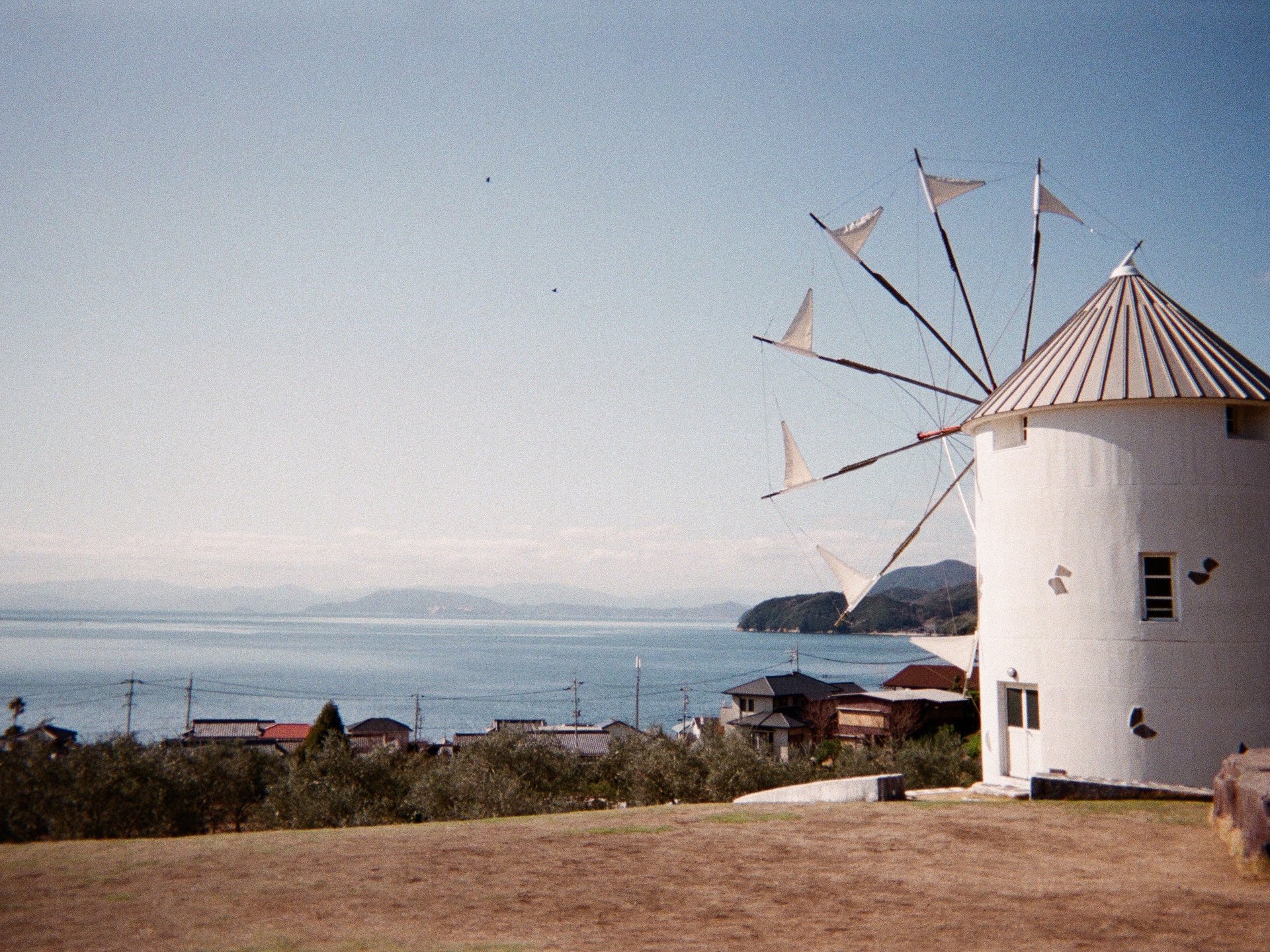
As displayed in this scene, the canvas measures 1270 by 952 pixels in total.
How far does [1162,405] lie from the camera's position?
1476 centimetres

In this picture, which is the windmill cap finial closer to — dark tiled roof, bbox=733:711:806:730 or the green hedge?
the green hedge

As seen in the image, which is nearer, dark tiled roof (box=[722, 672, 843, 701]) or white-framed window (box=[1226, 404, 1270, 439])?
white-framed window (box=[1226, 404, 1270, 439])

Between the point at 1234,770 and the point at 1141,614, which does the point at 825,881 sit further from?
the point at 1141,614

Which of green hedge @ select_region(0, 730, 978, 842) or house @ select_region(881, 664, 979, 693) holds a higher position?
green hedge @ select_region(0, 730, 978, 842)

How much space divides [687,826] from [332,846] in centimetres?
415

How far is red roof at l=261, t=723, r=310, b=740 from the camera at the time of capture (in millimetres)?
72062

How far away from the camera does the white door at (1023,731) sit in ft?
50.0

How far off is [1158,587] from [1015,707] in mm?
2974

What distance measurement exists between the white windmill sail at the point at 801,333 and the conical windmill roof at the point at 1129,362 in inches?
211

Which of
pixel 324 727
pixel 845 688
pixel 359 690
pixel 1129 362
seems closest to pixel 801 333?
pixel 1129 362

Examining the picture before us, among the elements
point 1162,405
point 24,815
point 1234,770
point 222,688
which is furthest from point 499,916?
point 222,688

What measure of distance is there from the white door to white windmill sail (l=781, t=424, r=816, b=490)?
7.98 meters

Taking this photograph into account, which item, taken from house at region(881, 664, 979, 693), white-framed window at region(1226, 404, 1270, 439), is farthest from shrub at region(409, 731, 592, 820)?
house at region(881, 664, 979, 693)

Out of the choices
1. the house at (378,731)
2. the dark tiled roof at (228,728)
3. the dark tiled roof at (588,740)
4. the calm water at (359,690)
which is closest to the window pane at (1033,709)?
the dark tiled roof at (588,740)
